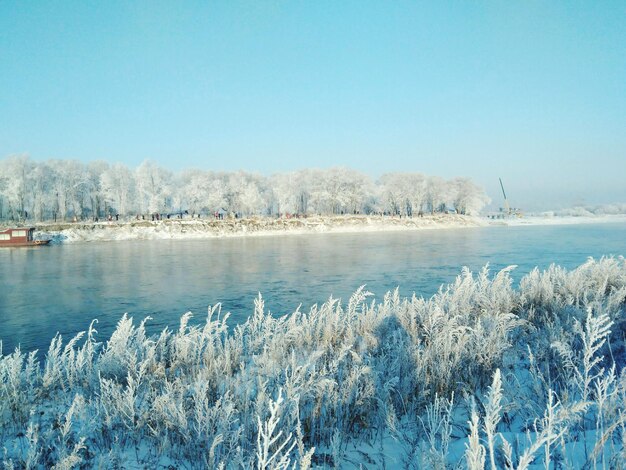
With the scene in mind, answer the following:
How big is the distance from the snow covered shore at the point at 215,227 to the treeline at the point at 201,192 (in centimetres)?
1540

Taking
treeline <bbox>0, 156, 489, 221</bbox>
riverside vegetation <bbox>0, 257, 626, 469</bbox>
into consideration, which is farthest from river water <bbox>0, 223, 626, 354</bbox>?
treeline <bbox>0, 156, 489, 221</bbox>

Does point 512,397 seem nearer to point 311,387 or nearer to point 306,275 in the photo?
point 311,387

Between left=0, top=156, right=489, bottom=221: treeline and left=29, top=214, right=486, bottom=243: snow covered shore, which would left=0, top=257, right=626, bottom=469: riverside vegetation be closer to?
left=29, top=214, right=486, bottom=243: snow covered shore

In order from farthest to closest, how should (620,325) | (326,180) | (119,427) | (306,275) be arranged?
(326,180)
(306,275)
(620,325)
(119,427)

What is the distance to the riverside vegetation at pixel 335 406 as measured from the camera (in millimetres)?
3082

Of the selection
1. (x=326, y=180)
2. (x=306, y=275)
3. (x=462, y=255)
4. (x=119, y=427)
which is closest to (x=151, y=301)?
(x=306, y=275)

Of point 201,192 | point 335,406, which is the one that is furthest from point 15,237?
point 335,406

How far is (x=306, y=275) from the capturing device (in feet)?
63.2

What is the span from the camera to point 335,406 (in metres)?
4.04

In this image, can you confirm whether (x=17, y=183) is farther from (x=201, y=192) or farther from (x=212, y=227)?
(x=212, y=227)

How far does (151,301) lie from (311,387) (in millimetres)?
11386

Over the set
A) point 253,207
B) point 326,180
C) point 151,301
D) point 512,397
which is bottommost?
point 151,301

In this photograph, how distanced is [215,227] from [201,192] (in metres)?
21.6

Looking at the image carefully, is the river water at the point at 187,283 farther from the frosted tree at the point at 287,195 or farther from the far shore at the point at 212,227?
the frosted tree at the point at 287,195
